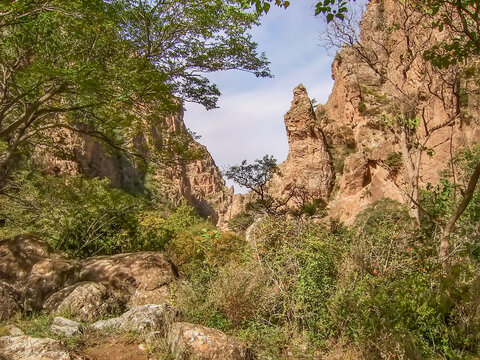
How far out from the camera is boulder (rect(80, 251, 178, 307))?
22.7ft

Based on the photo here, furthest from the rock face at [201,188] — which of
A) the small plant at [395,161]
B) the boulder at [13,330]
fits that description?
the boulder at [13,330]

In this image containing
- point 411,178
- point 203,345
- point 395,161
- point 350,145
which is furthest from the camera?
point 350,145

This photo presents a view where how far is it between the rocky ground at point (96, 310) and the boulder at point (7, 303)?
0.01 metres

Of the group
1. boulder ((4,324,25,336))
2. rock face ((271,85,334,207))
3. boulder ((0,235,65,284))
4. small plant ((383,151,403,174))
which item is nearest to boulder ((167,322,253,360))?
boulder ((4,324,25,336))

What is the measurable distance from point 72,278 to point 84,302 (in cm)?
163

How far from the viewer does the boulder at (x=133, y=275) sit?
6926 millimetres

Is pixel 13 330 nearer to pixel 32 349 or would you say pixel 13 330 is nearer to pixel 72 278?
pixel 32 349

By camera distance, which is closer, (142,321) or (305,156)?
(142,321)

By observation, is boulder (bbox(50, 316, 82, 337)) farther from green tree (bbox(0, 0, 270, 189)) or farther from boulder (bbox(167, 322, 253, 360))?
green tree (bbox(0, 0, 270, 189))

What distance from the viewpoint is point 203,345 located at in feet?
13.5

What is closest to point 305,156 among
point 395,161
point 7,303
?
point 395,161

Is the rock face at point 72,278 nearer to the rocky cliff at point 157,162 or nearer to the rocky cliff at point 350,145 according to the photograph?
the rocky cliff at point 157,162

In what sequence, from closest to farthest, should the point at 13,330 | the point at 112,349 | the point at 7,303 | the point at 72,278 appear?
the point at 112,349, the point at 13,330, the point at 7,303, the point at 72,278

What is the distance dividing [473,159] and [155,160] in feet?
35.6
